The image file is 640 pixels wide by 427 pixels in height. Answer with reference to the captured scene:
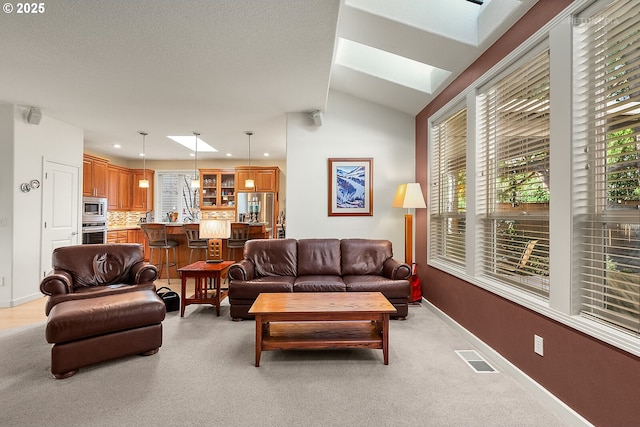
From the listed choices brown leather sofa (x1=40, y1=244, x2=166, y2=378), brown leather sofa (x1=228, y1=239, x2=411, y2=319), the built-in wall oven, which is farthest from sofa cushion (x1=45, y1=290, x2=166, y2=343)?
the built-in wall oven

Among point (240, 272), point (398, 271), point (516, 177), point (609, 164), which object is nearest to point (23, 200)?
point (240, 272)

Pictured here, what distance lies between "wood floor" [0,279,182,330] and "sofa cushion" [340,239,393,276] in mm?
3613

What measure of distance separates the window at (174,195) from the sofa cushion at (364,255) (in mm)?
5776

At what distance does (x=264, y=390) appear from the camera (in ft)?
7.35

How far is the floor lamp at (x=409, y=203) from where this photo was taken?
421 cm

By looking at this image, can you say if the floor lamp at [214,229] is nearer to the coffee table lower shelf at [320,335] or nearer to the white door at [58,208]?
the coffee table lower shelf at [320,335]

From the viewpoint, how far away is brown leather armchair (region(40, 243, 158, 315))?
10.7 feet

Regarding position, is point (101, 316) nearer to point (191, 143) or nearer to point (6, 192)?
point (6, 192)

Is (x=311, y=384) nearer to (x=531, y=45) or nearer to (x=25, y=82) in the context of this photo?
(x=531, y=45)

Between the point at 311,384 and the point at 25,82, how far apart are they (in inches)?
167

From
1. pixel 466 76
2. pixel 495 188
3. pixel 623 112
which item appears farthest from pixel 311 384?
pixel 466 76

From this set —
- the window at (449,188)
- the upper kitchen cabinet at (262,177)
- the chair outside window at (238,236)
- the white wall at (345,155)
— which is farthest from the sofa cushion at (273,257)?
the upper kitchen cabinet at (262,177)

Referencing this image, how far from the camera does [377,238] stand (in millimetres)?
4949

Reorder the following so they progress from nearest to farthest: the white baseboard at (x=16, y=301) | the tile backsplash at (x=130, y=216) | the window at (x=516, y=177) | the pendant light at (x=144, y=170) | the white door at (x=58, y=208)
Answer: the window at (x=516, y=177)
the white baseboard at (x=16, y=301)
the white door at (x=58, y=208)
the pendant light at (x=144, y=170)
the tile backsplash at (x=130, y=216)
